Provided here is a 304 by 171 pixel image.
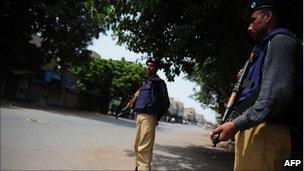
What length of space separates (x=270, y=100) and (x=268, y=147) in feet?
1.24

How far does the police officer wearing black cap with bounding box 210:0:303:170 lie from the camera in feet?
7.58

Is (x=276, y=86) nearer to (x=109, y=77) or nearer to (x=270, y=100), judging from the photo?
(x=270, y=100)

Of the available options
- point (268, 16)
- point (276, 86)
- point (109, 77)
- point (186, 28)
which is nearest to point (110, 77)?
point (109, 77)

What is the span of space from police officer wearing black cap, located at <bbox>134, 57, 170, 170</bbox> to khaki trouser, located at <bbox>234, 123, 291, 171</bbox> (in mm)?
3268

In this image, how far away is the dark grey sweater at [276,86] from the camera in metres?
2.29

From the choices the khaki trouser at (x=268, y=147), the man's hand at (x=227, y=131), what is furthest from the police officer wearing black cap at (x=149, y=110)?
the man's hand at (x=227, y=131)

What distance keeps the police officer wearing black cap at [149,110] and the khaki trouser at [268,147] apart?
3.27m

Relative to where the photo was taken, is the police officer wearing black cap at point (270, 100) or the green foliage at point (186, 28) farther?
the green foliage at point (186, 28)

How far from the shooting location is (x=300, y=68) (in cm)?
238

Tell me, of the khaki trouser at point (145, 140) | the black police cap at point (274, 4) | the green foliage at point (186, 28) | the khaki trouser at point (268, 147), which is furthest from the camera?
the green foliage at point (186, 28)

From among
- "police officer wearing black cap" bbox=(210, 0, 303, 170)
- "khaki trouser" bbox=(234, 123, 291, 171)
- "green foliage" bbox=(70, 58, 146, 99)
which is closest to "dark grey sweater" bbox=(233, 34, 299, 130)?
"police officer wearing black cap" bbox=(210, 0, 303, 170)

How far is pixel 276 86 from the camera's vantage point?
230 cm

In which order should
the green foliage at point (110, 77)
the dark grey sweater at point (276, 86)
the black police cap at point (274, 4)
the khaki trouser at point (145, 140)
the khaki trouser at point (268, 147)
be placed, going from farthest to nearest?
the green foliage at point (110, 77) < the khaki trouser at point (145, 140) < the black police cap at point (274, 4) < the khaki trouser at point (268, 147) < the dark grey sweater at point (276, 86)

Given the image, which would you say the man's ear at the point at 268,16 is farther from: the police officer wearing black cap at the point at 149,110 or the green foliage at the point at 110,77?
the green foliage at the point at 110,77
